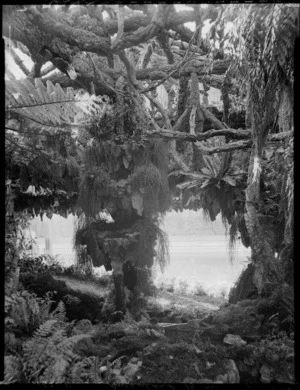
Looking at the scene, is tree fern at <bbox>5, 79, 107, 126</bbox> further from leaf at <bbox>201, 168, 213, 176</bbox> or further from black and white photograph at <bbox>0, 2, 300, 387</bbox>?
leaf at <bbox>201, 168, 213, 176</bbox>

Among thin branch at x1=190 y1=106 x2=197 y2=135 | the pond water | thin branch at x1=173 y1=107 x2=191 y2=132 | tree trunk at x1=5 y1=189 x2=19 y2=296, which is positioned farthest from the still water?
tree trunk at x1=5 y1=189 x2=19 y2=296

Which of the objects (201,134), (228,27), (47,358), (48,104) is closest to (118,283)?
(47,358)

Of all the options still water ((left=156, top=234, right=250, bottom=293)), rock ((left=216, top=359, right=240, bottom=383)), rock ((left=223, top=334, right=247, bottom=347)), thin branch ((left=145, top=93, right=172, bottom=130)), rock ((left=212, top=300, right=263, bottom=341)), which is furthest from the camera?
thin branch ((left=145, top=93, right=172, bottom=130))

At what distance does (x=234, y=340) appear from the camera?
3.12 metres

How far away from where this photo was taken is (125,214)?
3.96 meters

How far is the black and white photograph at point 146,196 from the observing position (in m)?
3.09

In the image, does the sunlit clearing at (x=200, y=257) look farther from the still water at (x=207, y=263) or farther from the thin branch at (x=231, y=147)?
the thin branch at (x=231, y=147)

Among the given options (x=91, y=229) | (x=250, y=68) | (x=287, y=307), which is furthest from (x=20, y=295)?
(x=250, y=68)

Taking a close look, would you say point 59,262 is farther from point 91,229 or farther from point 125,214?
point 125,214

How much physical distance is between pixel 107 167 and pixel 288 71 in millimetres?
2023

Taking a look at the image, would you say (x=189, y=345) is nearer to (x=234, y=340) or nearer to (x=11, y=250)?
(x=234, y=340)

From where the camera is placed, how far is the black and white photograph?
3.09 meters

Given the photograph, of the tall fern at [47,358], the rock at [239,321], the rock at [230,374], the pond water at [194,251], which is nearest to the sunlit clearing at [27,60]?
the pond water at [194,251]

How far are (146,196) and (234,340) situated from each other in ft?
5.42
